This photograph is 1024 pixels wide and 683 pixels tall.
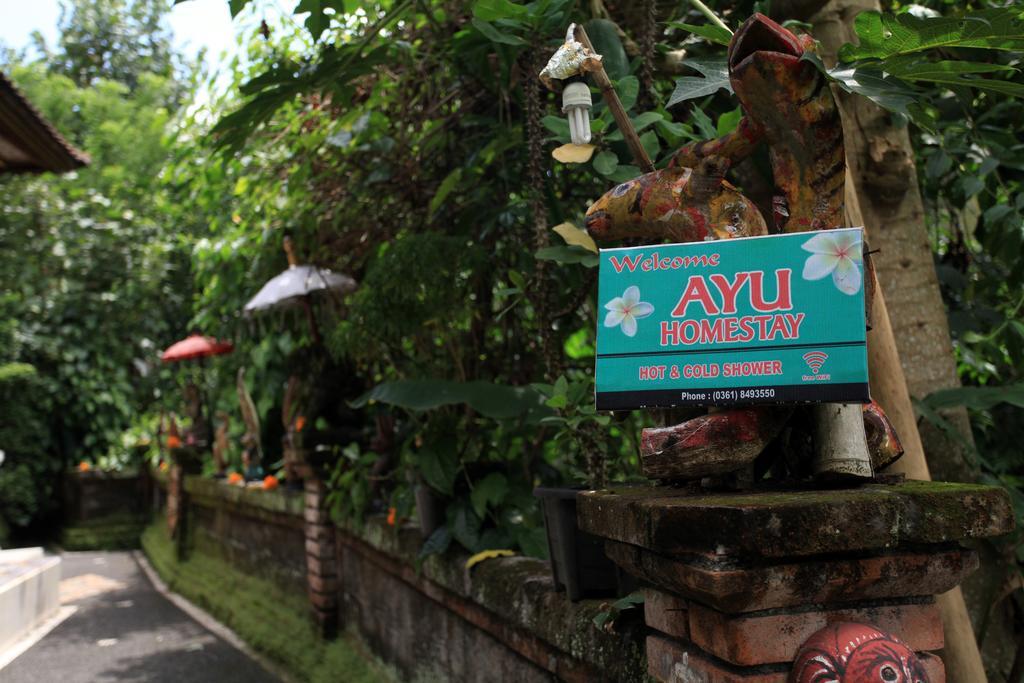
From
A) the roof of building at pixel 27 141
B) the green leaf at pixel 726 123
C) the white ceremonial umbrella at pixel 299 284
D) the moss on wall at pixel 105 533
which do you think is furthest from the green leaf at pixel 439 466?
→ the moss on wall at pixel 105 533

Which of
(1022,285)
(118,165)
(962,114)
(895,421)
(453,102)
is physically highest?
(118,165)

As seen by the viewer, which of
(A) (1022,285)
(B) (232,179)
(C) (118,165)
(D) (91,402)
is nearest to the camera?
(A) (1022,285)

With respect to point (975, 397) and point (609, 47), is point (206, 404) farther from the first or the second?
point (975, 397)

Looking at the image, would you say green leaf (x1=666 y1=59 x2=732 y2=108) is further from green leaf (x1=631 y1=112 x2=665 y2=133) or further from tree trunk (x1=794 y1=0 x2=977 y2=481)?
tree trunk (x1=794 y1=0 x2=977 y2=481)

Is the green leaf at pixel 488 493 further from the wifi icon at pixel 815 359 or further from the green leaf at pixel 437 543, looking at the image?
the wifi icon at pixel 815 359

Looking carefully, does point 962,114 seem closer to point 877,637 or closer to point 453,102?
point 453,102

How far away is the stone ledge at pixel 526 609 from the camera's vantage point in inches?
99.8

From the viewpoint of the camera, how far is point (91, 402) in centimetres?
1452

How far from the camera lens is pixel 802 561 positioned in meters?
1.67

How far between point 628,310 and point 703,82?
0.83 m

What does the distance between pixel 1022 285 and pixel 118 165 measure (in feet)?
55.9

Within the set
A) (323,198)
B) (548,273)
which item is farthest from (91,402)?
(548,273)

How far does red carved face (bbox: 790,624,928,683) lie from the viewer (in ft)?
5.20

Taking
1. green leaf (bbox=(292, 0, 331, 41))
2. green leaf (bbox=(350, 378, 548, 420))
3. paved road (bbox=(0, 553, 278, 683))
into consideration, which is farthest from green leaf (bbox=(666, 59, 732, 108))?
paved road (bbox=(0, 553, 278, 683))
